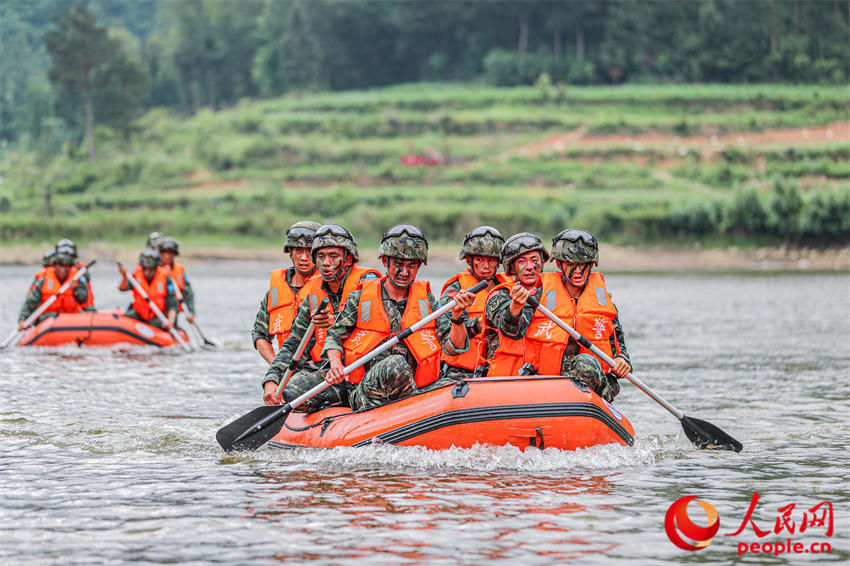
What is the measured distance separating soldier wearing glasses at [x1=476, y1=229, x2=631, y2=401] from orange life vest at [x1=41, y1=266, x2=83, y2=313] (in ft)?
38.3

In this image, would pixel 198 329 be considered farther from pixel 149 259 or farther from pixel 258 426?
pixel 258 426

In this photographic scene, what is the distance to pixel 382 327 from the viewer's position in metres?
10.1

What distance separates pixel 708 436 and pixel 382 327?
3.32 meters

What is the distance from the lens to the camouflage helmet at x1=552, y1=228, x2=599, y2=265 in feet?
33.2

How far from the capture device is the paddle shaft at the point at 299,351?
34.7ft

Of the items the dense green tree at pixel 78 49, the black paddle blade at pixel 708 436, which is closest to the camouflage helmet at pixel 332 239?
the black paddle blade at pixel 708 436

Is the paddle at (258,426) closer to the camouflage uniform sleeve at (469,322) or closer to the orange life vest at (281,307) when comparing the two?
the camouflage uniform sleeve at (469,322)

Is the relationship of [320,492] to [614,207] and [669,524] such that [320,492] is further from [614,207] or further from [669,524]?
[614,207]

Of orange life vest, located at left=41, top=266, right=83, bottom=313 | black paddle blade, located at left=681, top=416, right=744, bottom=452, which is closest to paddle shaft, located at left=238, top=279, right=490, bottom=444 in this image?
black paddle blade, located at left=681, top=416, right=744, bottom=452

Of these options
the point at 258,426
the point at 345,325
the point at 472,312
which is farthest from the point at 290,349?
the point at 472,312

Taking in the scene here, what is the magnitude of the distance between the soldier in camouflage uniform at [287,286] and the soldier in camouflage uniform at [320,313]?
68cm

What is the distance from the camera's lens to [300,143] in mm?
68625

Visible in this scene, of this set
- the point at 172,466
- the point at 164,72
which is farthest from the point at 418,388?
the point at 164,72

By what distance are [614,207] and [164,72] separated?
241 feet
